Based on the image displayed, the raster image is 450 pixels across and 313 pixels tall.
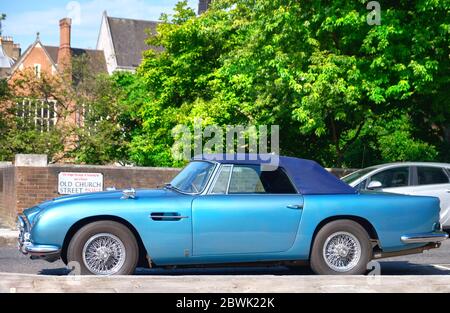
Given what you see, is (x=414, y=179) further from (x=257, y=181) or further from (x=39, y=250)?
(x=39, y=250)

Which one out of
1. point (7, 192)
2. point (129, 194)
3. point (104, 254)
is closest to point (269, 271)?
point (129, 194)

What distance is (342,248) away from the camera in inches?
333

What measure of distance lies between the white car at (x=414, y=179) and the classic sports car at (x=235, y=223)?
19.2 ft

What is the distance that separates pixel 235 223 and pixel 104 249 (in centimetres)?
149

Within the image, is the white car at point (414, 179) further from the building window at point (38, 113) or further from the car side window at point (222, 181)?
the building window at point (38, 113)

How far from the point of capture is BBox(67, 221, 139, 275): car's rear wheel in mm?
7770

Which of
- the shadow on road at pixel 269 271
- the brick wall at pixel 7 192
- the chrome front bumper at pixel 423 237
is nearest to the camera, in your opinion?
the chrome front bumper at pixel 423 237

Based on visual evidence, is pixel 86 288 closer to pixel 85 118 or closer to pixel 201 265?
pixel 201 265

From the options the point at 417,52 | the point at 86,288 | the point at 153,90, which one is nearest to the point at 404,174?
the point at 417,52

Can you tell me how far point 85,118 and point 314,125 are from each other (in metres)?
19.7

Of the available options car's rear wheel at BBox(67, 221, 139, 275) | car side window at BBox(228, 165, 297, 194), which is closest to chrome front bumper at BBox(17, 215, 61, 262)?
car's rear wheel at BBox(67, 221, 139, 275)

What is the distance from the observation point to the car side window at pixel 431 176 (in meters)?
14.8

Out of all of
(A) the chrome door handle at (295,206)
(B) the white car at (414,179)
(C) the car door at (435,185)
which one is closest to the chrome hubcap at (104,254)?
(A) the chrome door handle at (295,206)
